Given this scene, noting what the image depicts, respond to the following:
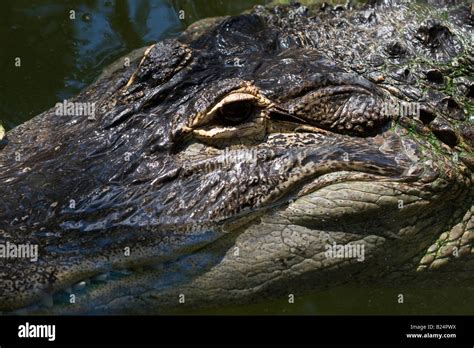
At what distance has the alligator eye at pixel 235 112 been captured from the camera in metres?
4.16

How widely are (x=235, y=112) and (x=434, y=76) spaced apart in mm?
1340

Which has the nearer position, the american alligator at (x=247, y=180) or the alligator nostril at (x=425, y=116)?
the american alligator at (x=247, y=180)

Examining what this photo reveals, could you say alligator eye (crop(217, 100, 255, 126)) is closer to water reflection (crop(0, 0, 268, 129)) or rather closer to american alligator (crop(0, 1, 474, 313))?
american alligator (crop(0, 1, 474, 313))

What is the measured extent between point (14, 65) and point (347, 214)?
4.46m

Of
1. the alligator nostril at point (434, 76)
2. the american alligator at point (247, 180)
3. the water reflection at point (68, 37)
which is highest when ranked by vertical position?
the water reflection at point (68, 37)

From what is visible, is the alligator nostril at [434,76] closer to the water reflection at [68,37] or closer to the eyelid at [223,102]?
the eyelid at [223,102]

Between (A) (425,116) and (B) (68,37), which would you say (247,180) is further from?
(B) (68,37)

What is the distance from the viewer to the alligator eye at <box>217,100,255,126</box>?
4.16 meters

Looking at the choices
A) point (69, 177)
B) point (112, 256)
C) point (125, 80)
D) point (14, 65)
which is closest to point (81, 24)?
point (14, 65)

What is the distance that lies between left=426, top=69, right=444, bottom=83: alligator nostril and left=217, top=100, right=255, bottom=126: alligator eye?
1.19m

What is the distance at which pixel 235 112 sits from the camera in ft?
13.7

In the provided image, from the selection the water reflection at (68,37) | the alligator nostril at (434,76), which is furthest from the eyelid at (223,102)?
the water reflection at (68,37)

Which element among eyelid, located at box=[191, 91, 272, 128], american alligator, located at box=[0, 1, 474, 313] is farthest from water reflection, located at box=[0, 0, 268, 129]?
eyelid, located at box=[191, 91, 272, 128]

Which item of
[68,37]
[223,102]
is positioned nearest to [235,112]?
[223,102]
